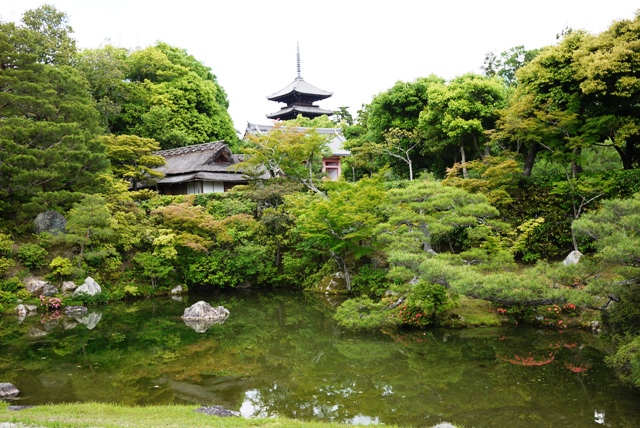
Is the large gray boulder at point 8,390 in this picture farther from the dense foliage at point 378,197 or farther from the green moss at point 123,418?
the dense foliage at point 378,197

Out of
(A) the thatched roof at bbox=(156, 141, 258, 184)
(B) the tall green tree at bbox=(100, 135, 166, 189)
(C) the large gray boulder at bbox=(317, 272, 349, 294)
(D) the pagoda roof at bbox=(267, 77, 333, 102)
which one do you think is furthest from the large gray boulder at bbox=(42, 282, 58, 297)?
(D) the pagoda roof at bbox=(267, 77, 333, 102)

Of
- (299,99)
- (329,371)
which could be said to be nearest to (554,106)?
(329,371)

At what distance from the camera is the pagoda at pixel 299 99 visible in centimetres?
4397

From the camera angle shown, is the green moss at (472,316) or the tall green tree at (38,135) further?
the tall green tree at (38,135)

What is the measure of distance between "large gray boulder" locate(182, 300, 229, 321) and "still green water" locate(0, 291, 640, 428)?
645 mm

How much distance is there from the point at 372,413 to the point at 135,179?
19.5 m

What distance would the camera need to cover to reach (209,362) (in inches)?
402

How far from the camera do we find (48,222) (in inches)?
698

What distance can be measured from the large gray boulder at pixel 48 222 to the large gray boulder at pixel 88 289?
238 centimetres

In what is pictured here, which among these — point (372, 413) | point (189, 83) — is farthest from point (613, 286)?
point (189, 83)

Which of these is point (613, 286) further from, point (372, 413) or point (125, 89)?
point (125, 89)

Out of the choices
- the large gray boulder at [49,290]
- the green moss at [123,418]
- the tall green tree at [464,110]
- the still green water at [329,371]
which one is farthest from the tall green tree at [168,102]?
the green moss at [123,418]

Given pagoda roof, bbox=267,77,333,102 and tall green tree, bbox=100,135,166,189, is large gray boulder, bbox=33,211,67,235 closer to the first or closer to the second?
tall green tree, bbox=100,135,166,189

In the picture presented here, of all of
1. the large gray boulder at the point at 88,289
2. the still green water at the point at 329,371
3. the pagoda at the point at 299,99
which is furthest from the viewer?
the pagoda at the point at 299,99
